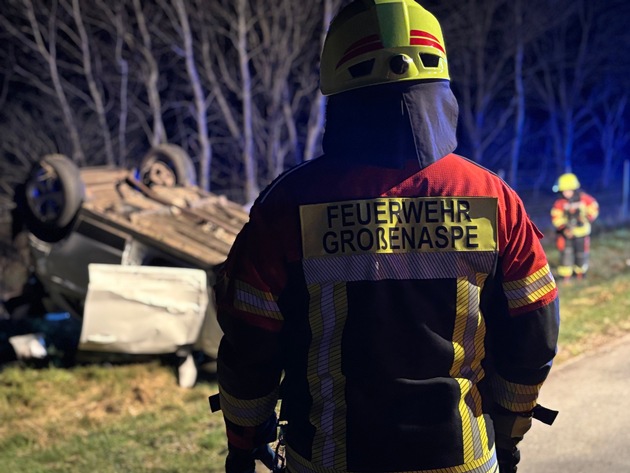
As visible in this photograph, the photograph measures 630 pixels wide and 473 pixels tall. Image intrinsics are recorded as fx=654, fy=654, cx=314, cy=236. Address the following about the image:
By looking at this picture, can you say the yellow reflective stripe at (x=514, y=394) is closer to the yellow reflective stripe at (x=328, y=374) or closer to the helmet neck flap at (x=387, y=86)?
the yellow reflective stripe at (x=328, y=374)

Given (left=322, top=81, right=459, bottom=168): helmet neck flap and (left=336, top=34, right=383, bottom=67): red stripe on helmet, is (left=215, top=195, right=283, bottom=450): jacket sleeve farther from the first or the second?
(left=336, top=34, right=383, bottom=67): red stripe on helmet

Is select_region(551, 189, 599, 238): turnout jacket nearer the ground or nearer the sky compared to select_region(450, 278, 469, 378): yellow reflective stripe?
nearer the ground

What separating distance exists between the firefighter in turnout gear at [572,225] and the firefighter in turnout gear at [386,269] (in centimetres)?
878

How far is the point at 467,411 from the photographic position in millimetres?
1703

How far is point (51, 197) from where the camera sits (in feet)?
20.4

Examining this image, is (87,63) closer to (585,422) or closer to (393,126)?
(585,422)

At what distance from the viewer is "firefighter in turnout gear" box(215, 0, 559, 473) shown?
1620 mm

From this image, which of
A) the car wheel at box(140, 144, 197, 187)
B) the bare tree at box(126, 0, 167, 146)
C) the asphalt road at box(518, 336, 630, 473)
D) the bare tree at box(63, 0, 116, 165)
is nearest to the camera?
the asphalt road at box(518, 336, 630, 473)

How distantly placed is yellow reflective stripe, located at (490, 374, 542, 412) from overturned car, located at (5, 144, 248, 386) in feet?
12.6

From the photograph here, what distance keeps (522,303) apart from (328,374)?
0.53 meters

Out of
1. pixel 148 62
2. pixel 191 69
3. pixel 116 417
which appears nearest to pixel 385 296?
pixel 116 417

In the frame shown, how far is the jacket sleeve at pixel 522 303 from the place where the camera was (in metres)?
1.69

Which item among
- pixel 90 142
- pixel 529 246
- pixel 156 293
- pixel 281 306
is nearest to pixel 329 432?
pixel 281 306

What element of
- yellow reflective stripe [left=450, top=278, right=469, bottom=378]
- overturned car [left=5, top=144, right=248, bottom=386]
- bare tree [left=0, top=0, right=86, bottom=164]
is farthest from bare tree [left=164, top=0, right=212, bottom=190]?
yellow reflective stripe [left=450, top=278, right=469, bottom=378]
